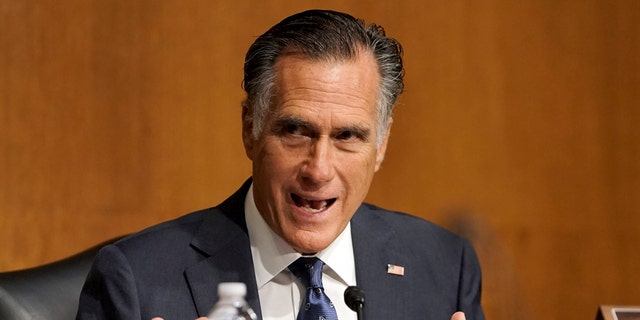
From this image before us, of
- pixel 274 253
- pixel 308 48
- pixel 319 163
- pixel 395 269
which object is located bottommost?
pixel 395 269

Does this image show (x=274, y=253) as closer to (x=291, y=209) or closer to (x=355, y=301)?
(x=291, y=209)

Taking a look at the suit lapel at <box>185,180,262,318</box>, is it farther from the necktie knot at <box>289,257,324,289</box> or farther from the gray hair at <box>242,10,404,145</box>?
the gray hair at <box>242,10,404,145</box>

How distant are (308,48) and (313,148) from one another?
0.80 ft

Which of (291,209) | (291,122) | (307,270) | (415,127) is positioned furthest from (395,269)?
(415,127)

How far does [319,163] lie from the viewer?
2398 mm

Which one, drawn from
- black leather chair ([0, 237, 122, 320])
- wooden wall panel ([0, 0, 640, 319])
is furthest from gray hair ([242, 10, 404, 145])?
wooden wall panel ([0, 0, 640, 319])

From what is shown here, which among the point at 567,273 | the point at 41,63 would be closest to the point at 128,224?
the point at 41,63

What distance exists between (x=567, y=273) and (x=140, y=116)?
5.82ft

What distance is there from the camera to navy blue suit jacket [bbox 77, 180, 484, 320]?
2445 millimetres

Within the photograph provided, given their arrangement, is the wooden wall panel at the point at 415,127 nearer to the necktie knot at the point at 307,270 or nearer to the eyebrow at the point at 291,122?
the necktie knot at the point at 307,270

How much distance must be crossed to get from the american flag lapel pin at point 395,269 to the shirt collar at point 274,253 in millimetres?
103

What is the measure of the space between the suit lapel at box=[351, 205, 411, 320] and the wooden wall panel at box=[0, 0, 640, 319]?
839 mm

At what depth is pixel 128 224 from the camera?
3.69 m

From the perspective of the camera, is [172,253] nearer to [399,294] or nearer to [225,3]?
[399,294]
